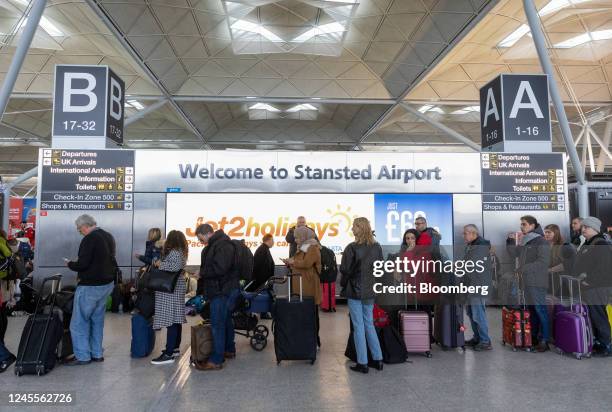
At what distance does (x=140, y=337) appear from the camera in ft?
18.2

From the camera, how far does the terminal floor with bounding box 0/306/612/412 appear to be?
12.8 ft

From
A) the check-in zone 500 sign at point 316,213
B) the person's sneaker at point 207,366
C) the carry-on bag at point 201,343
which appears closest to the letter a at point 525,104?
the check-in zone 500 sign at point 316,213

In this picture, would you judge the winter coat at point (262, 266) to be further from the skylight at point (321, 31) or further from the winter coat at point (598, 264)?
the skylight at point (321, 31)

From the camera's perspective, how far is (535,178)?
999cm

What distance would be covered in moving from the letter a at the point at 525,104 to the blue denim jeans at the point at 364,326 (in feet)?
24.7

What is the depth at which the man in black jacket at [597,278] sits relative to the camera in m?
5.30

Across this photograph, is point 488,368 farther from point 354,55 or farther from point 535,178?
point 354,55

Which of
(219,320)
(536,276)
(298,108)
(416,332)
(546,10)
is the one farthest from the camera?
(298,108)

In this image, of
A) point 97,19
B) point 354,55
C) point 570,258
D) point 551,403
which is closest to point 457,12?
point 354,55

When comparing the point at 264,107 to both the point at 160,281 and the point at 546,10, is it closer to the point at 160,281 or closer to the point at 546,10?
the point at 546,10

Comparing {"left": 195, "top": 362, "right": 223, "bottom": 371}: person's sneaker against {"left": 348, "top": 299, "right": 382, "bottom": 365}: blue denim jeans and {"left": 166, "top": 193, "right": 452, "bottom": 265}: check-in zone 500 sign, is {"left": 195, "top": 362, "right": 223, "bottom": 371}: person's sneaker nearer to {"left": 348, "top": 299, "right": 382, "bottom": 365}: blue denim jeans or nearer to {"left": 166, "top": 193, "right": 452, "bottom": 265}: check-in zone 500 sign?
{"left": 348, "top": 299, "right": 382, "bottom": 365}: blue denim jeans

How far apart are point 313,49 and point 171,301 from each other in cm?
1619

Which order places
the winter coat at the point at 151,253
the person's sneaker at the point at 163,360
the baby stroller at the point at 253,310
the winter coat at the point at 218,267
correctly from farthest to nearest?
the winter coat at the point at 151,253
the baby stroller at the point at 253,310
the person's sneaker at the point at 163,360
the winter coat at the point at 218,267

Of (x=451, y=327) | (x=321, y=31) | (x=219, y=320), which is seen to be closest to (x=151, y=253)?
(x=219, y=320)
